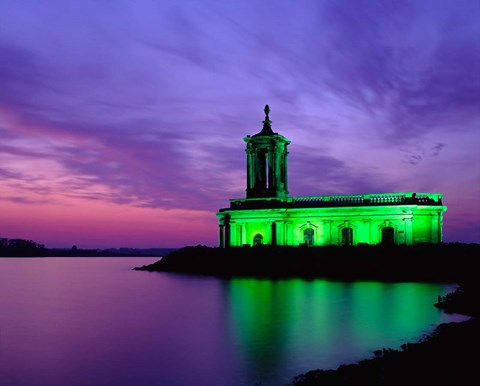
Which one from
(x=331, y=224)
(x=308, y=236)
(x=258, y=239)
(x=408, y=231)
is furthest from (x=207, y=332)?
(x=258, y=239)

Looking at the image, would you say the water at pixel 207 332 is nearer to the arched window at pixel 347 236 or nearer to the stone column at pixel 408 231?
the stone column at pixel 408 231

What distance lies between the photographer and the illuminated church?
50.4m

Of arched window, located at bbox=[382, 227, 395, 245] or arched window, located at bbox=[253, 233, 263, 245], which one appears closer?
arched window, located at bbox=[382, 227, 395, 245]

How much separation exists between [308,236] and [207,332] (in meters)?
32.4

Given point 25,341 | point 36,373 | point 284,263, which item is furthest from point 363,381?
point 284,263

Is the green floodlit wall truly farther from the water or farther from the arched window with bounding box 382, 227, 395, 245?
the water

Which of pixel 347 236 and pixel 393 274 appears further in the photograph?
pixel 347 236

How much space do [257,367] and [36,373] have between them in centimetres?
673

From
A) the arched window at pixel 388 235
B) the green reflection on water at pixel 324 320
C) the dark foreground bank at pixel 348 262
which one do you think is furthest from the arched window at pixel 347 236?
the green reflection on water at pixel 324 320

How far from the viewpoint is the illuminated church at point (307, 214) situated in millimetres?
50438

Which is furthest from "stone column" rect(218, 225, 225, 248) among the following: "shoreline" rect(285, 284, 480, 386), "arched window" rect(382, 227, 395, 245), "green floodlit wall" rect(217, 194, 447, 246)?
"shoreline" rect(285, 284, 480, 386)

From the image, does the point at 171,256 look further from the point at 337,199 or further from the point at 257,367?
the point at 257,367

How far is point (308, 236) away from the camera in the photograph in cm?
5541

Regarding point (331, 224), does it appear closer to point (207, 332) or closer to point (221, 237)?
point (221, 237)
